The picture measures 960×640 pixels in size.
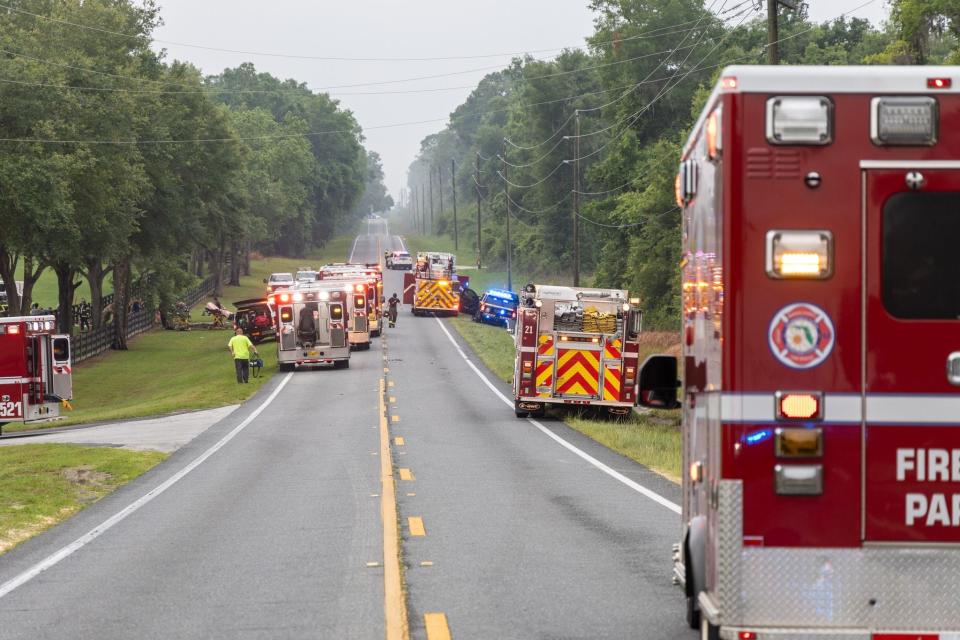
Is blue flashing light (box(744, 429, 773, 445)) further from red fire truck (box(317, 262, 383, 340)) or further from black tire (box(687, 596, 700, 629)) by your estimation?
red fire truck (box(317, 262, 383, 340))

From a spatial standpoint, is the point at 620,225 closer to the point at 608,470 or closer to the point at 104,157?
the point at 104,157

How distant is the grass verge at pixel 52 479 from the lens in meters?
17.2

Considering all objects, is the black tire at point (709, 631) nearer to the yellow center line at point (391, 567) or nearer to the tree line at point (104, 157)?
the yellow center line at point (391, 567)

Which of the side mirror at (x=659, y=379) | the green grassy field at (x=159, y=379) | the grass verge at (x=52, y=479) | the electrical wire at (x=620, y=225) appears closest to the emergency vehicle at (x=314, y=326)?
the green grassy field at (x=159, y=379)

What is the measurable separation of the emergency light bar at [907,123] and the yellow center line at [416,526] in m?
8.48

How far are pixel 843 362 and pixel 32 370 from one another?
31882 mm

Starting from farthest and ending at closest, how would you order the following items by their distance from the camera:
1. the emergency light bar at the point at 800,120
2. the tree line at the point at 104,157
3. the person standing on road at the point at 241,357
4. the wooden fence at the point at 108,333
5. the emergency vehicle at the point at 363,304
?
1. the wooden fence at the point at 108,333
2. the emergency vehicle at the point at 363,304
3. the tree line at the point at 104,157
4. the person standing on road at the point at 241,357
5. the emergency light bar at the point at 800,120

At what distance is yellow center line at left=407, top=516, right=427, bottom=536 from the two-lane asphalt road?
0.14 feet

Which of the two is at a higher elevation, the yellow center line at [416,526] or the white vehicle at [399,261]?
the white vehicle at [399,261]

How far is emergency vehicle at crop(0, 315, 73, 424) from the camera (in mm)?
35156

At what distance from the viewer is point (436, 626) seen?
9781mm

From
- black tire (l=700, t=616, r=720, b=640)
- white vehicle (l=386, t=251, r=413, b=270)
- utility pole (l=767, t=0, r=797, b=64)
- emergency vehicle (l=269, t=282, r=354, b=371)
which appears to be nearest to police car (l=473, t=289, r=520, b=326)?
emergency vehicle (l=269, t=282, r=354, b=371)

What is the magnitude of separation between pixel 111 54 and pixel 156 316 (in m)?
23.8

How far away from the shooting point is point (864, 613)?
22.2 ft
